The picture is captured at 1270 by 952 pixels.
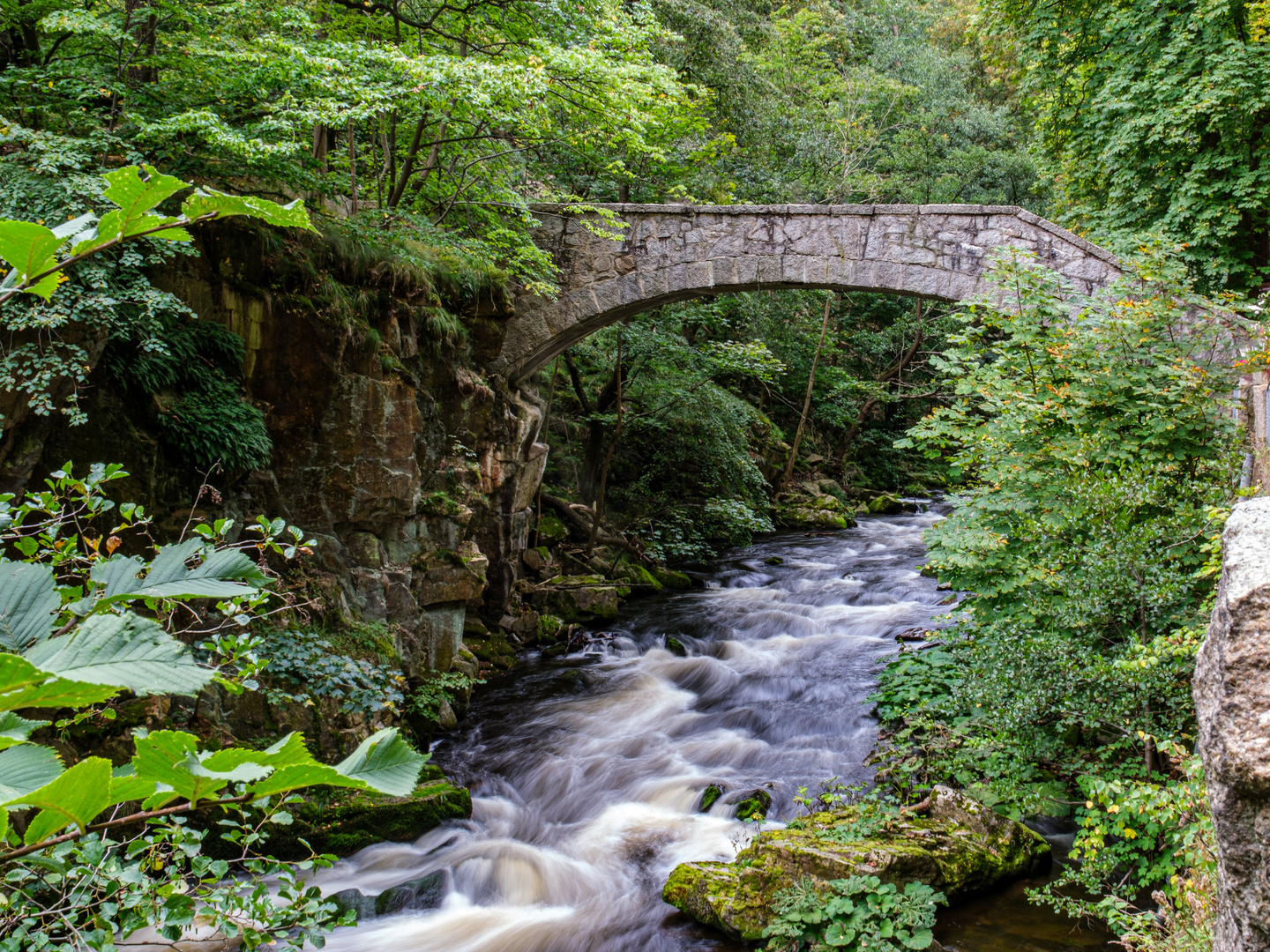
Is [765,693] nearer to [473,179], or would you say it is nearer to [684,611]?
[684,611]

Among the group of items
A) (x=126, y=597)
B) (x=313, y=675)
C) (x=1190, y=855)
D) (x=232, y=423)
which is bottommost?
(x=313, y=675)

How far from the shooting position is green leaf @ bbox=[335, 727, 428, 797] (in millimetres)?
675

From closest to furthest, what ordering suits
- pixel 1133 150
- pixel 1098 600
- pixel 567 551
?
pixel 1098 600 → pixel 1133 150 → pixel 567 551

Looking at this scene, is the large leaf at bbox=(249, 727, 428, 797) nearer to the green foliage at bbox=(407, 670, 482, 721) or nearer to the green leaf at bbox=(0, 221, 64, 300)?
the green leaf at bbox=(0, 221, 64, 300)

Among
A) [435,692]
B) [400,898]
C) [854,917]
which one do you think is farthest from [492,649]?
[854,917]

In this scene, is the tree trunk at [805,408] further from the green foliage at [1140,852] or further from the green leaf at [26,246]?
the green leaf at [26,246]

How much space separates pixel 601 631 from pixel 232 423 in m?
4.40

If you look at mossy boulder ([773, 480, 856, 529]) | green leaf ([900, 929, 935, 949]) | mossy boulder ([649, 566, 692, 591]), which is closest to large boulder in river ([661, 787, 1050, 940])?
green leaf ([900, 929, 935, 949])

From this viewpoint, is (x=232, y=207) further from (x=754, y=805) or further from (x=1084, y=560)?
(x=754, y=805)

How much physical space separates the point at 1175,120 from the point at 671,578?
268 inches

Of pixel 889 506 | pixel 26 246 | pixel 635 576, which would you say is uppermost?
pixel 26 246

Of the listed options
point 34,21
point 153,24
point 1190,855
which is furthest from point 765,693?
point 34,21

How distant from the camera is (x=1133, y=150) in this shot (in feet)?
25.3

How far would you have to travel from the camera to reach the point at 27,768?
Answer: 625 millimetres
